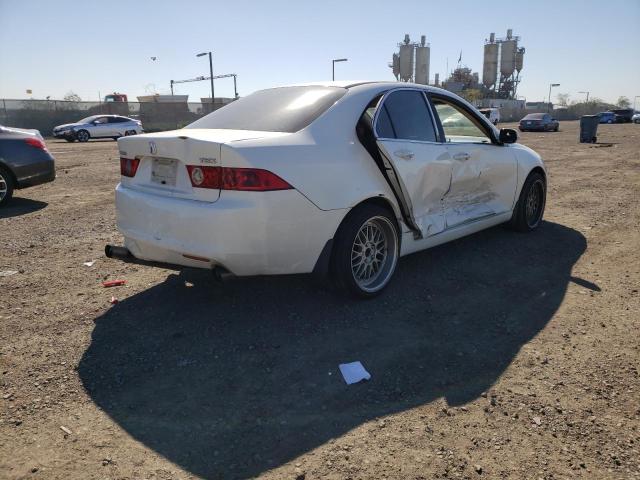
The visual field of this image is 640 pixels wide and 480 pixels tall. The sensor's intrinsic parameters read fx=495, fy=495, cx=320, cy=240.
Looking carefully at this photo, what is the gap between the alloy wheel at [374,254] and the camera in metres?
3.91

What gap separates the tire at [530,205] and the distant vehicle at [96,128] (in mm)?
25783

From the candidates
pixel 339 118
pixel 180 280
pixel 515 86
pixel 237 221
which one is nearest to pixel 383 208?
pixel 339 118

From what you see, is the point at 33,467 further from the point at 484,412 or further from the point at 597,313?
the point at 597,313

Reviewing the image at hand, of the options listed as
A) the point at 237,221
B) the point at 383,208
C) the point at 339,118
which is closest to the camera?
the point at 237,221

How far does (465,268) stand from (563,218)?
298 cm

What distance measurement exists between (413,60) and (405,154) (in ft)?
310

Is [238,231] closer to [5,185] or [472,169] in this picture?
[472,169]

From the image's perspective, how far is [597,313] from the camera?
382 cm

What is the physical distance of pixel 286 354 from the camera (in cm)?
321

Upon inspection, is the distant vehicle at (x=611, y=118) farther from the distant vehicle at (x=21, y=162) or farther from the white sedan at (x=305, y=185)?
the distant vehicle at (x=21, y=162)

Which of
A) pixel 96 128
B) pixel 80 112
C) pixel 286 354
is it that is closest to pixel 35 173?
pixel 286 354

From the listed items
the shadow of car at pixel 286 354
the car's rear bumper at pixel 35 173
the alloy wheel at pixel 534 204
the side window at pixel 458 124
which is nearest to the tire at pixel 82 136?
the car's rear bumper at pixel 35 173

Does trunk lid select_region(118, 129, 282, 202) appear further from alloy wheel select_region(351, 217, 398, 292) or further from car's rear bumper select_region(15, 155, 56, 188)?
car's rear bumper select_region(15, 155, 56, 188)

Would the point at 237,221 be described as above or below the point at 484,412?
above
